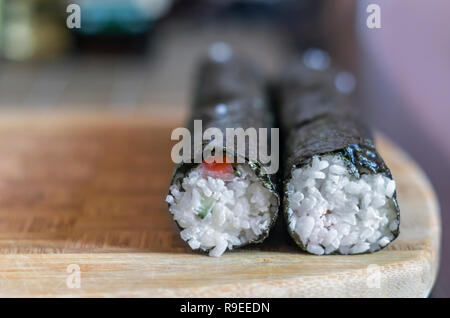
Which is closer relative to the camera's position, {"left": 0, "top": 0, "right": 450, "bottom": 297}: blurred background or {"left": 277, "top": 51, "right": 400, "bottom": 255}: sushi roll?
{"left": 277, "top": 51, "right": 400, "bottom": 255}: sushi roll

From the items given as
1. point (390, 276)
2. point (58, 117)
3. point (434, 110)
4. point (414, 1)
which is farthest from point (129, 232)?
point (414, 1)

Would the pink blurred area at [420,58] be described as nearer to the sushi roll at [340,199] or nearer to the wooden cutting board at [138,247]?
the wooden cutting board at [138,247]

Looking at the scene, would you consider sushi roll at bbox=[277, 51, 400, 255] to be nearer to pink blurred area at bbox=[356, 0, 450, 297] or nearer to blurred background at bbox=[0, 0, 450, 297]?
pink blurred area at bbox=[356, 0, 450, 297]

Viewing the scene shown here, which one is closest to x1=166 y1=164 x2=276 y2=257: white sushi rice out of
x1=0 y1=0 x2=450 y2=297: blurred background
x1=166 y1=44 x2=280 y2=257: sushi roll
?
x1=166 y1=44 x2=280 y2=257: sushi roll

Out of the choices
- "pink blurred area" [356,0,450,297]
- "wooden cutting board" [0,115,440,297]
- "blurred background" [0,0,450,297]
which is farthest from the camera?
"blurred background" [0,0,450,297]

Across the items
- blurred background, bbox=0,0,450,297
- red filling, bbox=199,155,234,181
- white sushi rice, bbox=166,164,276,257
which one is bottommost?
blurred background, bbox=0,0,450,297

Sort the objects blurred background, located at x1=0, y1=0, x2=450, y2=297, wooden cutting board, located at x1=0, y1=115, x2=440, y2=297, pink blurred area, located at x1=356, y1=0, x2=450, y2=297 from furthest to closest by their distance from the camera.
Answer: blurred background, located at x1=0, y1=0, x2=450, y2=297
pink blurred area, located at x1=356, y1=0, x2=450, y2=297
wooden cutting board, located at x1=0, y1=115, x2=440, y2=297

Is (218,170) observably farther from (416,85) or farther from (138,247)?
(416,85)
